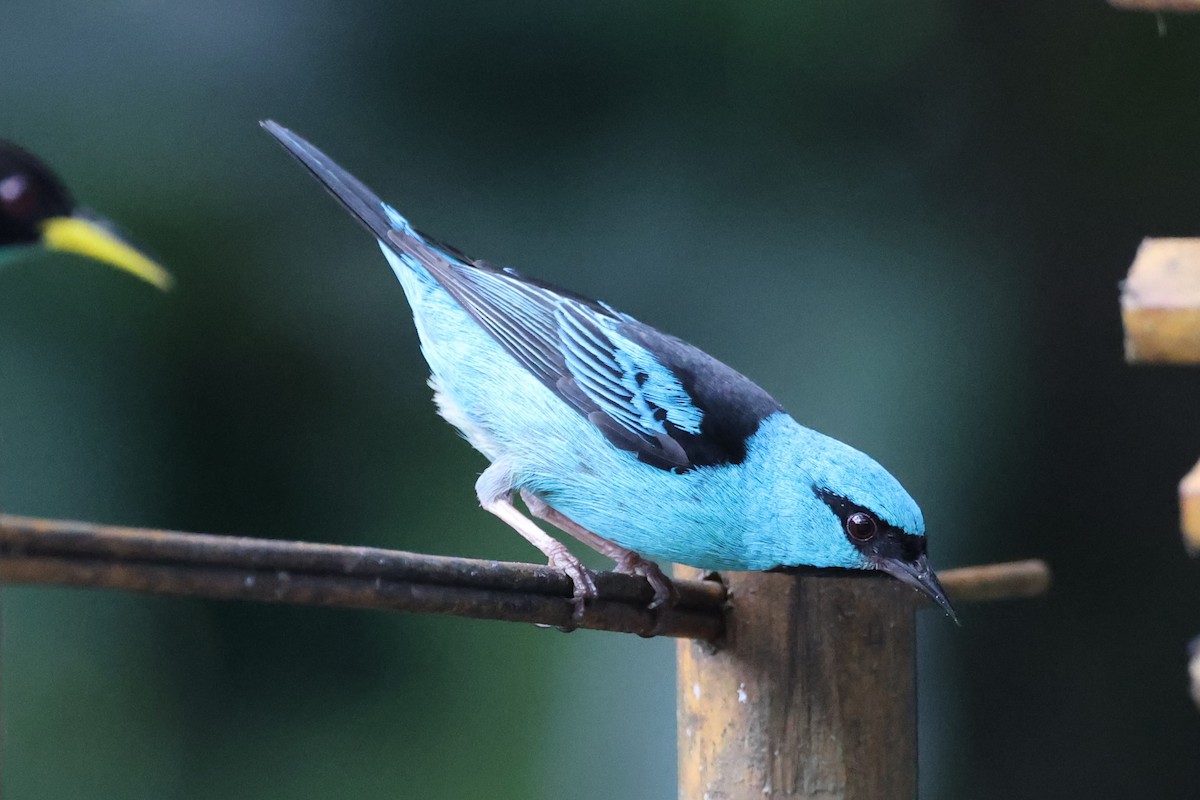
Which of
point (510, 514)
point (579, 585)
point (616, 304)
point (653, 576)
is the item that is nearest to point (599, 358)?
point (510, 514)

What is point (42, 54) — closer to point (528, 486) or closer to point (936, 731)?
point (528, 486)

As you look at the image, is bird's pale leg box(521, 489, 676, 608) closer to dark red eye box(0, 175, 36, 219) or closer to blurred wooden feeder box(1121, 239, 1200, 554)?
blurred wooden feeder box(1121, 239, 1200, 554)

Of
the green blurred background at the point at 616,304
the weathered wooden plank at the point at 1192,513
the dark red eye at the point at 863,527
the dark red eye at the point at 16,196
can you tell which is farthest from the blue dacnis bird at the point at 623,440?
the dark red eye at the point at 16,196

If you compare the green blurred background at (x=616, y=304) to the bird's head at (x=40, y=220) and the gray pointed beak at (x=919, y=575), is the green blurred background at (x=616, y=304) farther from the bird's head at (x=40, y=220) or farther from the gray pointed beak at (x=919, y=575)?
the bird's head at (x=40, y=220)

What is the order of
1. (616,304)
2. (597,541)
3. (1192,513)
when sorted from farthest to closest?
(616,304), (597,541), (1192,513)

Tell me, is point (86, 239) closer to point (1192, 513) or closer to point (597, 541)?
point (1192, 513)

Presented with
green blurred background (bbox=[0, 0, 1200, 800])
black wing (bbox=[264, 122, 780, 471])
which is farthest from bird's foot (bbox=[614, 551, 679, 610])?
green blurred background (bbox=[0, 0, 1200, 800])
